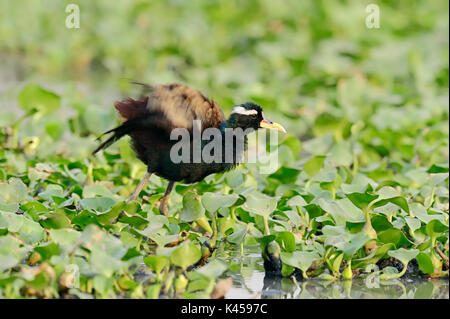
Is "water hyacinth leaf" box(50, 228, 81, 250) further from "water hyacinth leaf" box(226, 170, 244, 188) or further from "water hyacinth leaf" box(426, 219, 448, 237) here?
"water hyacinth leaf" box(426, 219, 448, 237)

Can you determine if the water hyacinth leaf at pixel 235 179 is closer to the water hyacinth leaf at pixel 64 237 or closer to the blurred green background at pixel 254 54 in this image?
the water hyacinth leaf at pixel 64 237

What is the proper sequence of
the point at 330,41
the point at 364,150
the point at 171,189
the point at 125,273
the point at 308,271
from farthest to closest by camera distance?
Answer: the point at 330,41 < the point at 364,150 < the point at 171,189 < the point at 308,271 < the point at 125,273

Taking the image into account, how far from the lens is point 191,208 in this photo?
4.81 meters

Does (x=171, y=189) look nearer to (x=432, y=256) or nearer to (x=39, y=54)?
(x=432, y=256)

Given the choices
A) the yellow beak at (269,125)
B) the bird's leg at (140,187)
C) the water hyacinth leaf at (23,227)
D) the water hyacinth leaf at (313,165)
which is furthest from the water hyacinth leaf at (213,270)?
the water hyacinth leaf at (313,165)

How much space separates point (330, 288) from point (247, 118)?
1.36 m

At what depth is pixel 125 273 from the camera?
4004 millimetres

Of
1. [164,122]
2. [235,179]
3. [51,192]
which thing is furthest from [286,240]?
[51,192]

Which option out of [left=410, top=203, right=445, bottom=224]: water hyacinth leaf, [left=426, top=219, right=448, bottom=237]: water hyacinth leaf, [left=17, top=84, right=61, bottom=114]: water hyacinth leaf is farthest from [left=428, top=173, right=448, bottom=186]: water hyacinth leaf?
[left=17, top=84, right=61, bottom=114]: water hyacinth leaf

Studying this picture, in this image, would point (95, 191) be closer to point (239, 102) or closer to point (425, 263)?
point (425, 263)

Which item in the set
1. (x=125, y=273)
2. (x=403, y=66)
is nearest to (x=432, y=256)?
(x=125, y=273)

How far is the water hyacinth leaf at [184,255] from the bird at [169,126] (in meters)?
1.06
